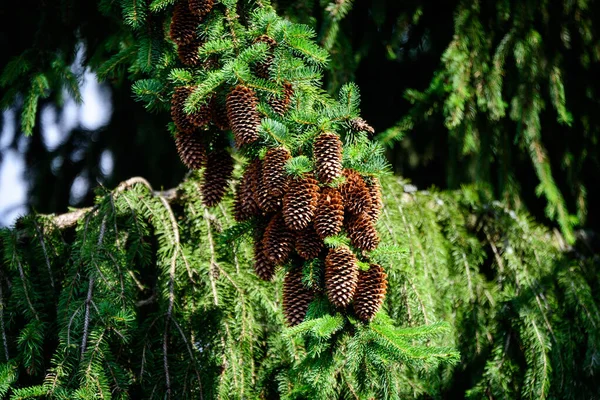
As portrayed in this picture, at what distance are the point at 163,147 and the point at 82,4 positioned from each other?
38.3 inches

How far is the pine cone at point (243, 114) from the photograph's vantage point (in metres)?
1.33

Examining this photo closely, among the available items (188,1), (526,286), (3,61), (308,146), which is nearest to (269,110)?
(308,146)

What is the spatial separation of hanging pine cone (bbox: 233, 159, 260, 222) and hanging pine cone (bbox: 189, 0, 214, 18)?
1.24 feet

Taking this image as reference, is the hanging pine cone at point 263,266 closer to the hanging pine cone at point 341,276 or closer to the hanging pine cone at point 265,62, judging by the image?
the hanging pine cone at point 341,276

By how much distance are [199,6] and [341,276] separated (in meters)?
0.71

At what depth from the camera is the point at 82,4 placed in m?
2.49

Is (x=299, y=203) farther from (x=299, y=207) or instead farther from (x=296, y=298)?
(x=296, y=298)

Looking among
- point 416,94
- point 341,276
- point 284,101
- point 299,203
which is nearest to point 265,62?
point 284,101

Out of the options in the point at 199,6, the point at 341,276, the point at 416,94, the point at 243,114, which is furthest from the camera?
the point at 416,94

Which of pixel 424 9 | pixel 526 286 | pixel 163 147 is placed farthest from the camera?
pixel 163 147

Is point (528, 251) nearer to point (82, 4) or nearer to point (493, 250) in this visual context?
point (493, 250)

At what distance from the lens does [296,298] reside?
4.36 ft

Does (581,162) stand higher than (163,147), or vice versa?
(581,162)

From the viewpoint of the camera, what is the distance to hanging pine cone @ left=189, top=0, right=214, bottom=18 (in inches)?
58.1
